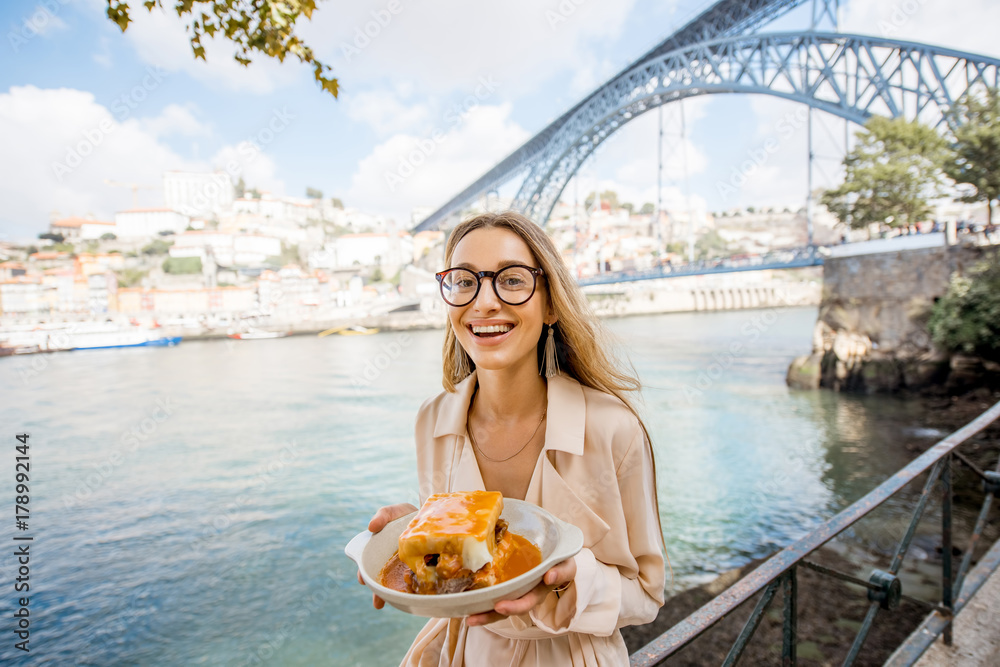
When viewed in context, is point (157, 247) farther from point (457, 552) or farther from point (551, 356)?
point (457, 552)

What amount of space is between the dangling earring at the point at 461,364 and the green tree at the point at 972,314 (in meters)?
12.3

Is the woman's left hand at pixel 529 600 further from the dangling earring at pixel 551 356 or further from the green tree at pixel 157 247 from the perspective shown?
the green tree at pixel 157 247

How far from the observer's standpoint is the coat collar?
3.39ft

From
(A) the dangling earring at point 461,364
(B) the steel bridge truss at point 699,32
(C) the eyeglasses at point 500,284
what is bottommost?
(A) the dangling earring at point 461,364

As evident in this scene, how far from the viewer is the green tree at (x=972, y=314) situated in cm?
1016

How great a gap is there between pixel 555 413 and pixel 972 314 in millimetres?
12665

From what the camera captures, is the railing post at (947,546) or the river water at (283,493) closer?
the railing post at (947,546)

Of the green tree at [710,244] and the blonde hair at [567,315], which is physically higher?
the green tree at [710,244]

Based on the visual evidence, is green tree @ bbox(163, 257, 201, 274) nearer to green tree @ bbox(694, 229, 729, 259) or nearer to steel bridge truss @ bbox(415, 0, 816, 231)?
steel bridge truss @ bbox(415, 0, 816, 231)

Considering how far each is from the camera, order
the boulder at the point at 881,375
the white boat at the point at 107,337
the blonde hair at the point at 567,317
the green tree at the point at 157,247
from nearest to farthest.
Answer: the blonde hair at the point at 567,317
the boulder at the point at 881,375
the white boat at the point at 107,337
the green tree at the point at 157,247

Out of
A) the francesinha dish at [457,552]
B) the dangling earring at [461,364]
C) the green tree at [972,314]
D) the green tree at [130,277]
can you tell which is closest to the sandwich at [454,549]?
the francesinha dish at [457,552]

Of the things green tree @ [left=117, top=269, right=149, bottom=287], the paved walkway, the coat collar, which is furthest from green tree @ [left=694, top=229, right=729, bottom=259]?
the coat collar

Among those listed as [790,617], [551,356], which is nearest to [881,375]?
[790,617]

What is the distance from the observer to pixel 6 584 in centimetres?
822
